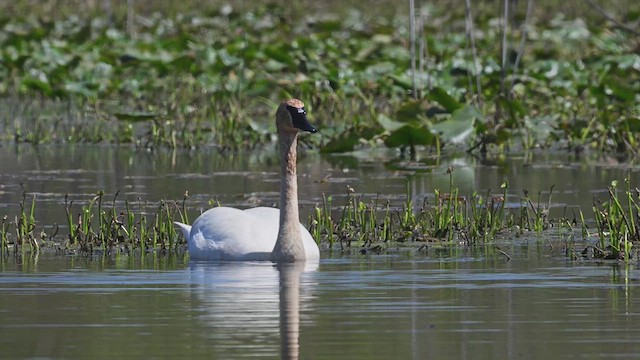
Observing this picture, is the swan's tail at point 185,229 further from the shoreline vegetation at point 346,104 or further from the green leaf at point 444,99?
the green leaf at point 444,99

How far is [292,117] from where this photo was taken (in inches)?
437

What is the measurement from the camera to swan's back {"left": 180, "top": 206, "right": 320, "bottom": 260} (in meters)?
10.7

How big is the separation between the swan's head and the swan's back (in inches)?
22.8

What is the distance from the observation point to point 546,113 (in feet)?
65.8

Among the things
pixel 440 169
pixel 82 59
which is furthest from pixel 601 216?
pixel 82 59

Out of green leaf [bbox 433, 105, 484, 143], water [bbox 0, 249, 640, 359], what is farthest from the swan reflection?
green leaf [bbox 433, 105, 484, 143]

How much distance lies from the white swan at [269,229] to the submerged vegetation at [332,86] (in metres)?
5.53

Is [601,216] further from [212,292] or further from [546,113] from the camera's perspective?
[546,113]

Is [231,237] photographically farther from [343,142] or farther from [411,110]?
[411,110]

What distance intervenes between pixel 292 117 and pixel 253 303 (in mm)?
2656

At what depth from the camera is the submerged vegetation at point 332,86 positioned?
17734 mm

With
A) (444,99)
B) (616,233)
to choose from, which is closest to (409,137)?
(444,99)

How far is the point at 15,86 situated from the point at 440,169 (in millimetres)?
9960

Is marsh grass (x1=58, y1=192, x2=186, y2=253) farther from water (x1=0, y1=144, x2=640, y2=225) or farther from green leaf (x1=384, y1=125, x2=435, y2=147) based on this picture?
green leaf (x1=384, y1=125, x2=435, y2=147)
